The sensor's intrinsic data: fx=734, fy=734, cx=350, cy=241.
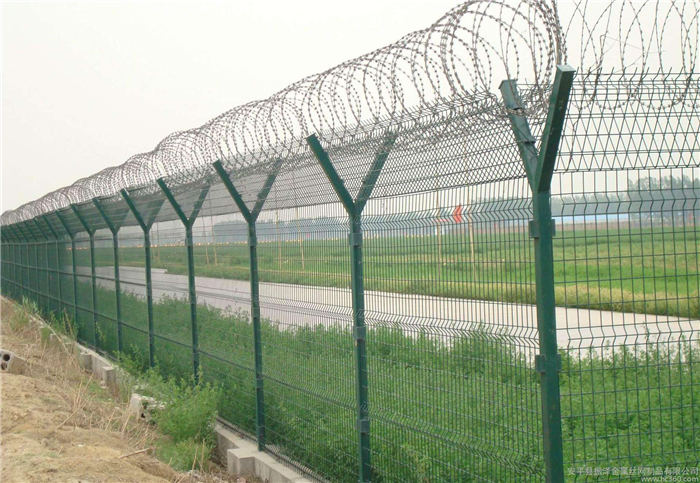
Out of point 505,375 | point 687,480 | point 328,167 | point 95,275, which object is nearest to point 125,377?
point 95,275

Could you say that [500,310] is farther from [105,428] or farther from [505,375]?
[105,428]

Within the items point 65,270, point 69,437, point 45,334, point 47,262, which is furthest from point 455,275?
point 47,262

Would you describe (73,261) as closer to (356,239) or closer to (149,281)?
(149,281)

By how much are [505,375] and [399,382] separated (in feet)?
3.07

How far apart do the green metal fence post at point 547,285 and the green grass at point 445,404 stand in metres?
0.08

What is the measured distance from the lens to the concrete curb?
6141mm

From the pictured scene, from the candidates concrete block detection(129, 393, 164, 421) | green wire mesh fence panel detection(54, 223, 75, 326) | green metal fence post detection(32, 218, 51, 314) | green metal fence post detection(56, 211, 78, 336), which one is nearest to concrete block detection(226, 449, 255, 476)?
concrete block detection(129, 393, 164, 421)

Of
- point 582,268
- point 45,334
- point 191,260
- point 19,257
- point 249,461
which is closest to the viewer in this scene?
point 582,268

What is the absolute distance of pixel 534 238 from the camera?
338 centimetres

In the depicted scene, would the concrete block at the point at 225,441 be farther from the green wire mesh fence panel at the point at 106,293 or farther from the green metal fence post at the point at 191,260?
the green wire mesh fence panel at the point at 106,293

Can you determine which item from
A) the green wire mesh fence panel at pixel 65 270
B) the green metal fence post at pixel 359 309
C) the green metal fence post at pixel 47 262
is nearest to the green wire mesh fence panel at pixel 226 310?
the green metal fence post at pixel 359 309

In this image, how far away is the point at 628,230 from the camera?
3551 mm

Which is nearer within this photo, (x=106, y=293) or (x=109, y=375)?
(x=109, y=375)

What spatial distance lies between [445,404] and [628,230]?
1.40 m
